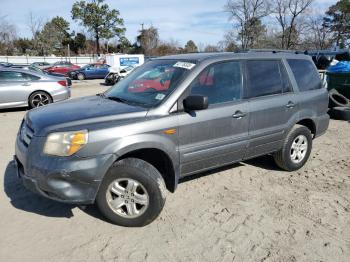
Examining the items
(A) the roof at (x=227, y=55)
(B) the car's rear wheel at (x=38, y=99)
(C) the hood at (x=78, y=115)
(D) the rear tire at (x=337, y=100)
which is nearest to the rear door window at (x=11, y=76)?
(B) the car's rear wheel at (x=38, y=99)

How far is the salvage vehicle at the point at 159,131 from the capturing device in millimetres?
3231

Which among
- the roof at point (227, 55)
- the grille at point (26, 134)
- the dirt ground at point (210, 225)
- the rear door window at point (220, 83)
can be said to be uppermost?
the roof at point (227, 55)

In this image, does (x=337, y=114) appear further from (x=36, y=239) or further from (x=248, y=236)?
(x=36, y=239)

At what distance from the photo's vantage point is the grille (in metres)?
3.48

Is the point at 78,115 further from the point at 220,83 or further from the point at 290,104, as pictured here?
the point at 290,104

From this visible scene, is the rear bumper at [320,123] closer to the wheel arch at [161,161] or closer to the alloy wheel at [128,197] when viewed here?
the wheel arch at [161,161]

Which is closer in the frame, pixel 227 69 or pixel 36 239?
pixel 36 239

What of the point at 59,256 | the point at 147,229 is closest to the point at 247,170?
the point at 147,229

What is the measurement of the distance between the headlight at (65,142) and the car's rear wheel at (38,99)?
810 cm

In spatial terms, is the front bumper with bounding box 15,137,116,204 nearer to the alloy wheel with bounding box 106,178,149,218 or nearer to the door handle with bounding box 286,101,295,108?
the alloy wheel with bounding box 106,178,149,218

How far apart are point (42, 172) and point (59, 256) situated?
2.57ft

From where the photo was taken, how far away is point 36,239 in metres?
3.38

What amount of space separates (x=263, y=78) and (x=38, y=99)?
27.4 ft

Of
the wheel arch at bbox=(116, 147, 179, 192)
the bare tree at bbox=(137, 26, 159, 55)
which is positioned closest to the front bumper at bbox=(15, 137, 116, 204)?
the wheel arch at bbox=(116, 147, 179, 192)
